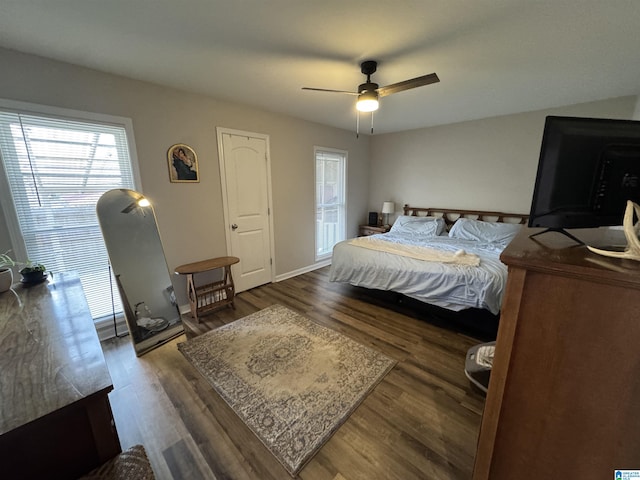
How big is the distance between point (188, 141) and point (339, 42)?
6.34 feet

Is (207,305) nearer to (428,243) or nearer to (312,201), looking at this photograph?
(312,201)

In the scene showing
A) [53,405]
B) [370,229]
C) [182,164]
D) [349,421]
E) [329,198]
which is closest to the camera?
[53,405]

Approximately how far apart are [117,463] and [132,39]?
2489 mm

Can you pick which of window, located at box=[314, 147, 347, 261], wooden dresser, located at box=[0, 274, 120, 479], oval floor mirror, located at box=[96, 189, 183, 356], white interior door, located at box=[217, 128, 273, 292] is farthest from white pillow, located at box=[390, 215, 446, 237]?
wooden dresser, located at box=[0, 274, 120, 479]

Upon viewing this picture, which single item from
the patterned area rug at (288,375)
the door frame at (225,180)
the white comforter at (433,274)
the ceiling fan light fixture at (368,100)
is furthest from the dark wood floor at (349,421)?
the ceiling fan light fixture at (368,100)

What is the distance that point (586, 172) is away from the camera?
88 cm

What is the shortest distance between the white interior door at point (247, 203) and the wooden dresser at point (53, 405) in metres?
2.32

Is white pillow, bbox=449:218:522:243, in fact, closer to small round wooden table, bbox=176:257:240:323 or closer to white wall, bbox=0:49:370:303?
white wall, bbox=0:49:370:303

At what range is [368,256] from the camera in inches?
119

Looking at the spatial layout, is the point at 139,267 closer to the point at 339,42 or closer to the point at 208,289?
the point at 208,289

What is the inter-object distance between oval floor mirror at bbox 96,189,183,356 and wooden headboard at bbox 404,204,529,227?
4176 millimetres

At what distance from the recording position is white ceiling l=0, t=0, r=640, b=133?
148 centimetres

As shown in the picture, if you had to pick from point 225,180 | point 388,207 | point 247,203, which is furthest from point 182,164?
point 388,207

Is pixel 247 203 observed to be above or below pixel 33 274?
above
